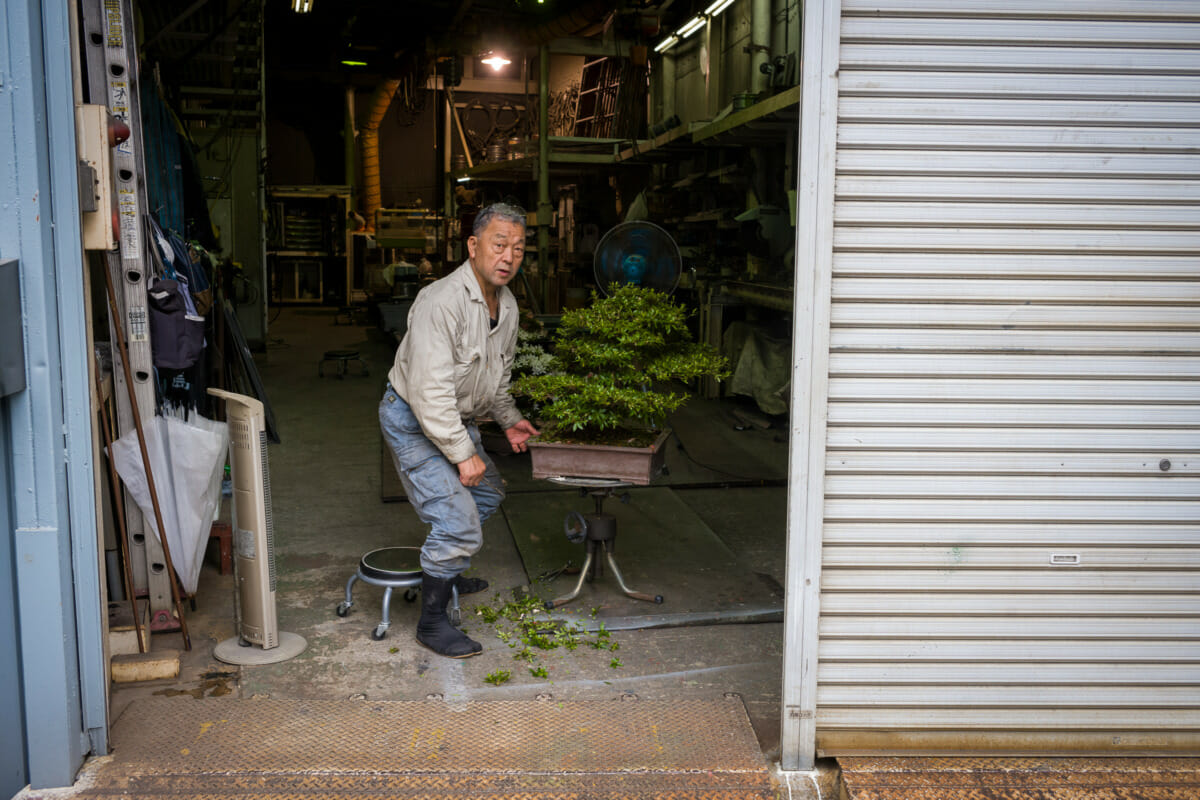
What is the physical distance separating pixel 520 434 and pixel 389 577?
0.83 meters

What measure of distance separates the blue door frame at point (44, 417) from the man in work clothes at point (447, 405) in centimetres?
124

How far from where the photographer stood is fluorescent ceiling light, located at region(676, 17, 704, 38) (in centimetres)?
1062

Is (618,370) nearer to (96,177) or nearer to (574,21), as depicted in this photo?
(96,177)

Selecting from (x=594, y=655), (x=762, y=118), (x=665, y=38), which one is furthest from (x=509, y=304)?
(x=665, y=38)

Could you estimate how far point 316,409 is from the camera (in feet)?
30.4

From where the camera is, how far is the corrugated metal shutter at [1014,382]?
107 inches

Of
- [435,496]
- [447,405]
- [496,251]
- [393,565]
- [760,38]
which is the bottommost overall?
[393,565]

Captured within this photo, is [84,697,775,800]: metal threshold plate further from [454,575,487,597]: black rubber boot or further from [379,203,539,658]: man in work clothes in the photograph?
[454,575,487,597]: black rubber boot

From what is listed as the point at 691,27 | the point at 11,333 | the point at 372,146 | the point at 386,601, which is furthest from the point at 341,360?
the point at 372,146

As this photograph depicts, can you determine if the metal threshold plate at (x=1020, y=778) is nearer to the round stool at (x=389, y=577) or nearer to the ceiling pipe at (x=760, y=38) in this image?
the round stool at (x=389, y=577)

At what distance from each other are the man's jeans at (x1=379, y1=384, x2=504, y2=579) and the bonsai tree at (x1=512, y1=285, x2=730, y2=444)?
0.59 m

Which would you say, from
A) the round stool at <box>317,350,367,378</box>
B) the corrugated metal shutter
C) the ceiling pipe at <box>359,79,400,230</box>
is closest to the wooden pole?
the corrugated metal shutter

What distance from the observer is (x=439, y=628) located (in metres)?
3.92

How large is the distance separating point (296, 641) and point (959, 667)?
253 cm
